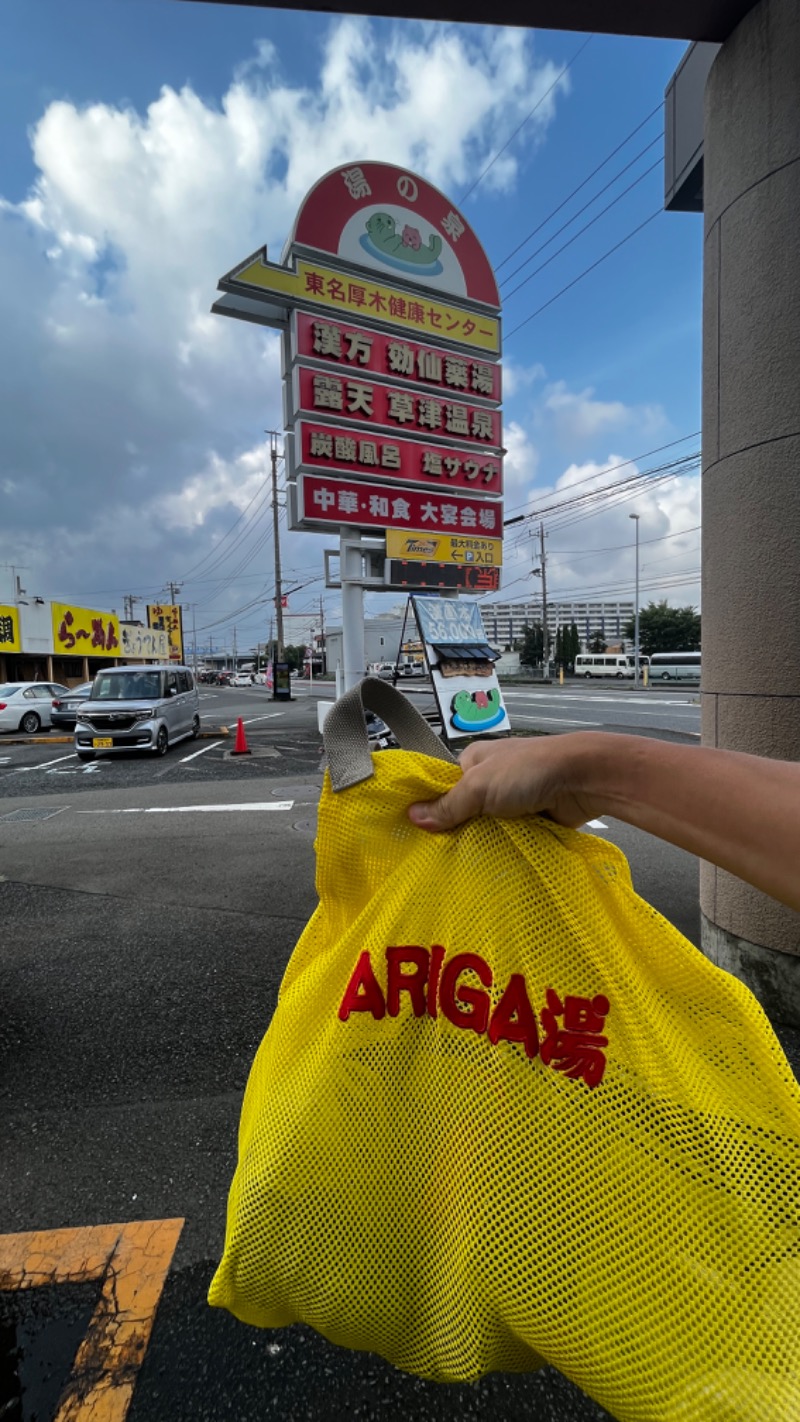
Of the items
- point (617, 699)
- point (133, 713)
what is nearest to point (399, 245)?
point (133, 713)

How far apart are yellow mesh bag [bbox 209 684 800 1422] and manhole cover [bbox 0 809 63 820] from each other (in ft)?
25.0

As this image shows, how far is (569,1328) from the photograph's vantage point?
2.87 feet

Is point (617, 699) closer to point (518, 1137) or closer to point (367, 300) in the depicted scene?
point (367, 300)

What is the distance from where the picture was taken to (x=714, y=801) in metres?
0.84

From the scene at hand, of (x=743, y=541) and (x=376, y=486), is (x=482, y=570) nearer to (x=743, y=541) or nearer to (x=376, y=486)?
(x=376, y=486)

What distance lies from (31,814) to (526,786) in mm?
8320

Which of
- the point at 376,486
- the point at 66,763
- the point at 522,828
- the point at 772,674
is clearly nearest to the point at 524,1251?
the point at 522,828

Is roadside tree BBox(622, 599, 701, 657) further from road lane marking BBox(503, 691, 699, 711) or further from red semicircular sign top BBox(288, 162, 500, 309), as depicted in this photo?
red semicircular sign top BBox(288, 162, 500, 309)

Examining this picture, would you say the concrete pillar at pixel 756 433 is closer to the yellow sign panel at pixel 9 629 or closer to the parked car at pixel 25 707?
the parked car at pixel 25 707

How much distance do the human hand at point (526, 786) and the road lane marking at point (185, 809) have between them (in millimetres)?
6932

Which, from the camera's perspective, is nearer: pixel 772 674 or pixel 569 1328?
pixel 569 1328

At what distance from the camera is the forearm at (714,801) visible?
80 cm

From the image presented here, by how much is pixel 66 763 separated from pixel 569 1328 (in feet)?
43.1

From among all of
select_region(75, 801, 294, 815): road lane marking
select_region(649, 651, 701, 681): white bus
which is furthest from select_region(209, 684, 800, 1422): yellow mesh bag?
select_region(649, 651, 701, 681): white bus
